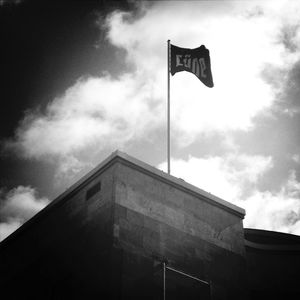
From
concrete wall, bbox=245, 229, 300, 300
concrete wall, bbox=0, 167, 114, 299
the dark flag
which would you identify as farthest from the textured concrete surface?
the dark flag

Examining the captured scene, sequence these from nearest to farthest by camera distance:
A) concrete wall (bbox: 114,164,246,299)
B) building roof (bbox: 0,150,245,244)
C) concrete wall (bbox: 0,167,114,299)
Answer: concrete wall (bbox: 0,167,114,299)
concrete wall (bbox: 114,164,246,299)
building roof (bbox: 0,150,245,244)

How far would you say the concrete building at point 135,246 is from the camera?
11164 mm

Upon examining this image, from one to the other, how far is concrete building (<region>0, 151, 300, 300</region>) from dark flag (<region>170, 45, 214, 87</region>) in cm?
594

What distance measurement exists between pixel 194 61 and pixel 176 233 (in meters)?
8.37

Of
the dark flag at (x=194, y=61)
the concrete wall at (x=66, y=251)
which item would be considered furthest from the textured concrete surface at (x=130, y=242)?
the dark flag at (x=194, y=61)

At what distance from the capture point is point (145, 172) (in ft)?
43.2

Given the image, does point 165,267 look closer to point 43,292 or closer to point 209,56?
point 43,292

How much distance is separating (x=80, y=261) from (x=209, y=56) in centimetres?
1068

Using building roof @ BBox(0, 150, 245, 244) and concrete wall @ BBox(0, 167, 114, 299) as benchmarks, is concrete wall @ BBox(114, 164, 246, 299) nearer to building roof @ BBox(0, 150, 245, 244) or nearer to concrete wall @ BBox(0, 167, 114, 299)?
building roof @ BBox(0, 150, 245, 244)

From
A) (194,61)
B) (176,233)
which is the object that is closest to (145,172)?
(176,233)

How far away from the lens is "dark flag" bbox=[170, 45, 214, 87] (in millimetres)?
18000

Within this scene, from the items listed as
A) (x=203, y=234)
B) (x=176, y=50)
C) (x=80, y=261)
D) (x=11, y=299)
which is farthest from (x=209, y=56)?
(x=11, y=299)

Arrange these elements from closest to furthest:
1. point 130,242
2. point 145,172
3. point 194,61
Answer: point 130,242 → point 145,172 → point 194,61

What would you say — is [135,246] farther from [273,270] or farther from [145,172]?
[273,270]
